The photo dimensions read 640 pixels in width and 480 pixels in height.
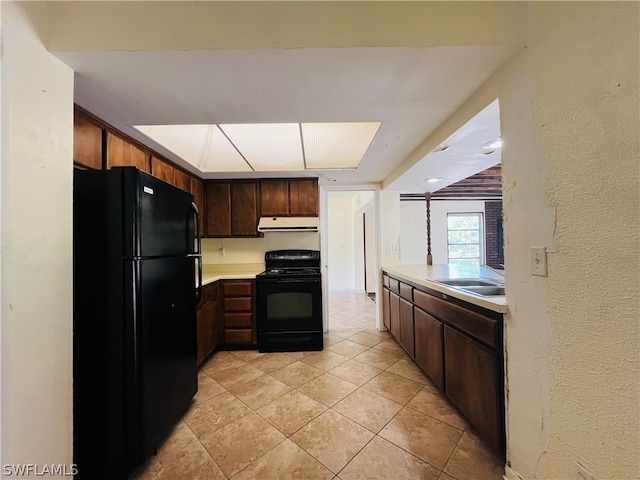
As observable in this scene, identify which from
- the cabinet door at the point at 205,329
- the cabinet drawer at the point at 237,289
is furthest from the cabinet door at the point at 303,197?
the cabinet door at the point at 205,329

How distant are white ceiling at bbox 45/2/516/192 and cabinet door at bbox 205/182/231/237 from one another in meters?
1.48

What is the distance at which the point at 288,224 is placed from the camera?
3.30 m

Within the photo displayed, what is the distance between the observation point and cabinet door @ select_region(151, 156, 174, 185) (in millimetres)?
2269

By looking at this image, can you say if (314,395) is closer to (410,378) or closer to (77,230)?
(410,378)

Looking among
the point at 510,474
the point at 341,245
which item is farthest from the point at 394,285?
the point at 341,245

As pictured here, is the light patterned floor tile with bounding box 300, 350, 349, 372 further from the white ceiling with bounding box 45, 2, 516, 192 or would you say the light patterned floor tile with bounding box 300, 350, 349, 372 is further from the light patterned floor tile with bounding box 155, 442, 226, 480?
the white ceiling with bounding box 45, 2, 516, 192

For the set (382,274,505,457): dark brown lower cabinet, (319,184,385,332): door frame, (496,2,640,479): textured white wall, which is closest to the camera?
(496,2,640,479): textured white wall

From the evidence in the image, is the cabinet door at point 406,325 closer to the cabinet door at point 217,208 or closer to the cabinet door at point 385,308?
the cabinet door at point 385,308

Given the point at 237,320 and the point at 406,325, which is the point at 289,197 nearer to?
the point at 237,320

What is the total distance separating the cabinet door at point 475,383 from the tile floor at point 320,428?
0.17m

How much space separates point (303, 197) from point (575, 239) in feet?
9.12

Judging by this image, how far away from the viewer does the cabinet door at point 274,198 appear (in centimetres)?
335

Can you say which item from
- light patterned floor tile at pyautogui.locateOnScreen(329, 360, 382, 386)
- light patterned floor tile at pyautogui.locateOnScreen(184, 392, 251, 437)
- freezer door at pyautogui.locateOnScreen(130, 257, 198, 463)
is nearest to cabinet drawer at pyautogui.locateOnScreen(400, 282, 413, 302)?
light patterned floor tile at pyautogui.locateOnScreen(329, 360, 382, 386)

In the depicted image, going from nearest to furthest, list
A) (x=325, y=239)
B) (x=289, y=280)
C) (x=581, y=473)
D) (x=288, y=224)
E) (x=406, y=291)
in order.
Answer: (x=581, y=473), (x=406, y=291), (x=289, y=280), (x=288, y=224), (x=325, y=239)
